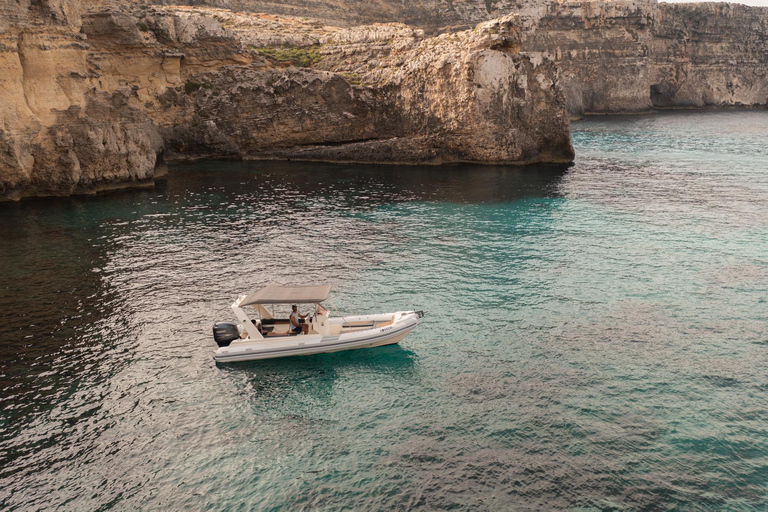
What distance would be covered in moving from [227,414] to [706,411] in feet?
57.6

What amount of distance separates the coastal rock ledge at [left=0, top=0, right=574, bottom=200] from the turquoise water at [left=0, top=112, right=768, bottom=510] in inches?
515

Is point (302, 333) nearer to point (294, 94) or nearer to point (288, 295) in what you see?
point (288, 295)

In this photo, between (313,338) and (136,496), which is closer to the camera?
(136,496)

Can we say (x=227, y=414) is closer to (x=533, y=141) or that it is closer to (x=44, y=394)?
(x=44, y=394)

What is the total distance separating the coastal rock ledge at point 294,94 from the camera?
184 feet

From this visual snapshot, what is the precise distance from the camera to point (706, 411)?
21.2 meters

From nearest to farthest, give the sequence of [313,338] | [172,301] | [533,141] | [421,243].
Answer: [313,338] < [172,301] < [421,243] < [533,141]

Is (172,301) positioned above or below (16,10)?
below

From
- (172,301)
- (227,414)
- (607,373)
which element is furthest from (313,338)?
(607,373)

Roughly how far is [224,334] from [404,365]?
8060 millimetres

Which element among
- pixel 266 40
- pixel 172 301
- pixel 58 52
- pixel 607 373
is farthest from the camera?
pixel 266 40

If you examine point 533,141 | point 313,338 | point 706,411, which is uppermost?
point 533,141

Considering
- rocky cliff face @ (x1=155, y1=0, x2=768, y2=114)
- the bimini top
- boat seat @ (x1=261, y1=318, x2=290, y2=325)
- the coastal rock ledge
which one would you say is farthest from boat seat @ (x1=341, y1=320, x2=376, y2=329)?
rocky cliff face @ (x1=155, y1=0, x2=768, y2=114)

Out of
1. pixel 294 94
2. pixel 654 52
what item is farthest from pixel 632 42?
pixel 294 94
